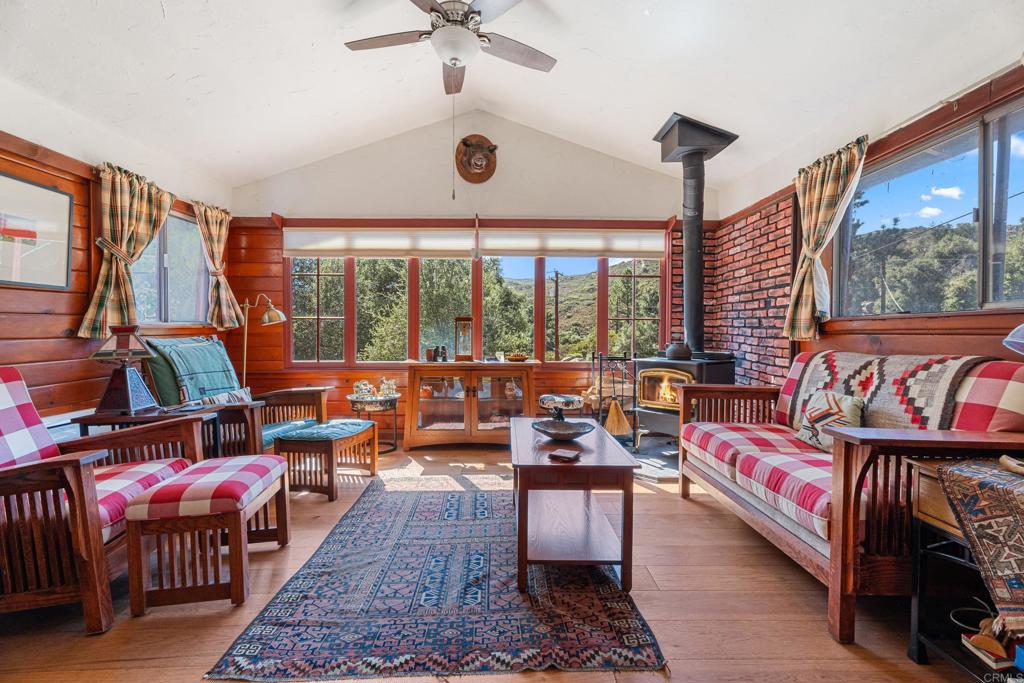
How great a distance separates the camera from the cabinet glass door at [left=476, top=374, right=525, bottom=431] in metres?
4.15

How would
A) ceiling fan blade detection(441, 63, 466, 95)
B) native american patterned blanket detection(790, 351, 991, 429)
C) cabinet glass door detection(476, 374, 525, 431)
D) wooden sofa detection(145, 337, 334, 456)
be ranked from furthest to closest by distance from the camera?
cabinet glass door detection(476, 374, 525, 431) < ceiling fan blade detection(441, 63, 466, 95) < wooden sofa detection(145, 337, 334, 456) < native american patterned blanket detection(790, 351, 991, 429)

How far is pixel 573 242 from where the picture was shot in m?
4.59

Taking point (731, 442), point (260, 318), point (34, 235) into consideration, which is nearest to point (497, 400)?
point (731, 442)

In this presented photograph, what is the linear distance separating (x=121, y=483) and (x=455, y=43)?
243cm

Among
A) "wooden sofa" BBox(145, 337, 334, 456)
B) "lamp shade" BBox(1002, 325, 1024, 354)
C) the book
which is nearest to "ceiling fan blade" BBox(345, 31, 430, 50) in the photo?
"wooden sofa" BBox(145, 337, 334, 456)

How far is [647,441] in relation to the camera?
4430 mm

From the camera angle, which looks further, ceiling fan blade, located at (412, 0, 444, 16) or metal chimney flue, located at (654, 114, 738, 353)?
metal chimney flue, located at (654, 114, 738, 353)

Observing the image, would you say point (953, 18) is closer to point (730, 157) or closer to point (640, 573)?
point (730, 157)

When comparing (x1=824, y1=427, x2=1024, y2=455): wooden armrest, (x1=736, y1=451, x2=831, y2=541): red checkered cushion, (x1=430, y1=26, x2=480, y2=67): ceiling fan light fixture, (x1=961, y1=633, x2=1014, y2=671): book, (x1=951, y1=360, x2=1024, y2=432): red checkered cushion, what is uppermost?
(x1=430, y1=26, x2=480, y2=67): ceiling fan light fixture

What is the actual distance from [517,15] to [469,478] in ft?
10.2

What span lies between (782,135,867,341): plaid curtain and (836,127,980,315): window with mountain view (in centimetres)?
13

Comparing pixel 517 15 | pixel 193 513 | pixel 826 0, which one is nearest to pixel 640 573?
pixel 193 513

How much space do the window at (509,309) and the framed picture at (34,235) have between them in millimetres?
3062

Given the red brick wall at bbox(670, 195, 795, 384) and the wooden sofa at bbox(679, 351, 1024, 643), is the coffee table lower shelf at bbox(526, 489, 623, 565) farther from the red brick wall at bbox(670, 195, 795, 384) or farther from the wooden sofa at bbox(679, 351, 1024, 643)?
the red brick wall at bbox(670, 195, 795, 384)
